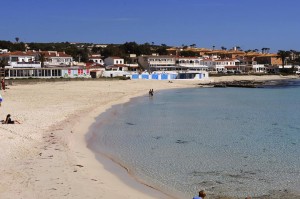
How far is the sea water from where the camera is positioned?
12.5 m

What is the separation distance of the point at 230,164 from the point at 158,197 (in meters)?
4.81

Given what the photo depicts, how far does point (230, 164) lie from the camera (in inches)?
589

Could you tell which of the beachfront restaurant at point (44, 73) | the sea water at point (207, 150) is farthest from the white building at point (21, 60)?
the sea water at point (207, 150)

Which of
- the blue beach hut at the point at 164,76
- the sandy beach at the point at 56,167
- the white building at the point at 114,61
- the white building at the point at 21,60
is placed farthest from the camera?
the white building at the point at 114,61

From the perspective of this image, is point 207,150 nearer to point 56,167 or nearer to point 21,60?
point 56,167

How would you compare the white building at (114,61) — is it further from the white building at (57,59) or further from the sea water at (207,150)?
the sea water at (207,150)

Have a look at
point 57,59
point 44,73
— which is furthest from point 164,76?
point 44,73

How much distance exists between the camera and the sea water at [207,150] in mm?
12508

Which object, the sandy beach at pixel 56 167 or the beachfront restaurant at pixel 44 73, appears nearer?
the sandy beach at pixel 56 167

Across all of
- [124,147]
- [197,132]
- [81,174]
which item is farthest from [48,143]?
[197,132]

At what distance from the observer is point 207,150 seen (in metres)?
17.5

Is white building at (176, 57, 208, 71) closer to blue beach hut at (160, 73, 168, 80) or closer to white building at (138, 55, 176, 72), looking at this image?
white building at (138, 55, 176, 72)

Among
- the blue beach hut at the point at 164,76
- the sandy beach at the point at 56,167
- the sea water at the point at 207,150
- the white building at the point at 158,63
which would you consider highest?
the white building at the point at 158,63

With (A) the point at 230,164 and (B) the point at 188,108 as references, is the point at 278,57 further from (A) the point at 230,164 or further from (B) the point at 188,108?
(A) the point at 230,164
